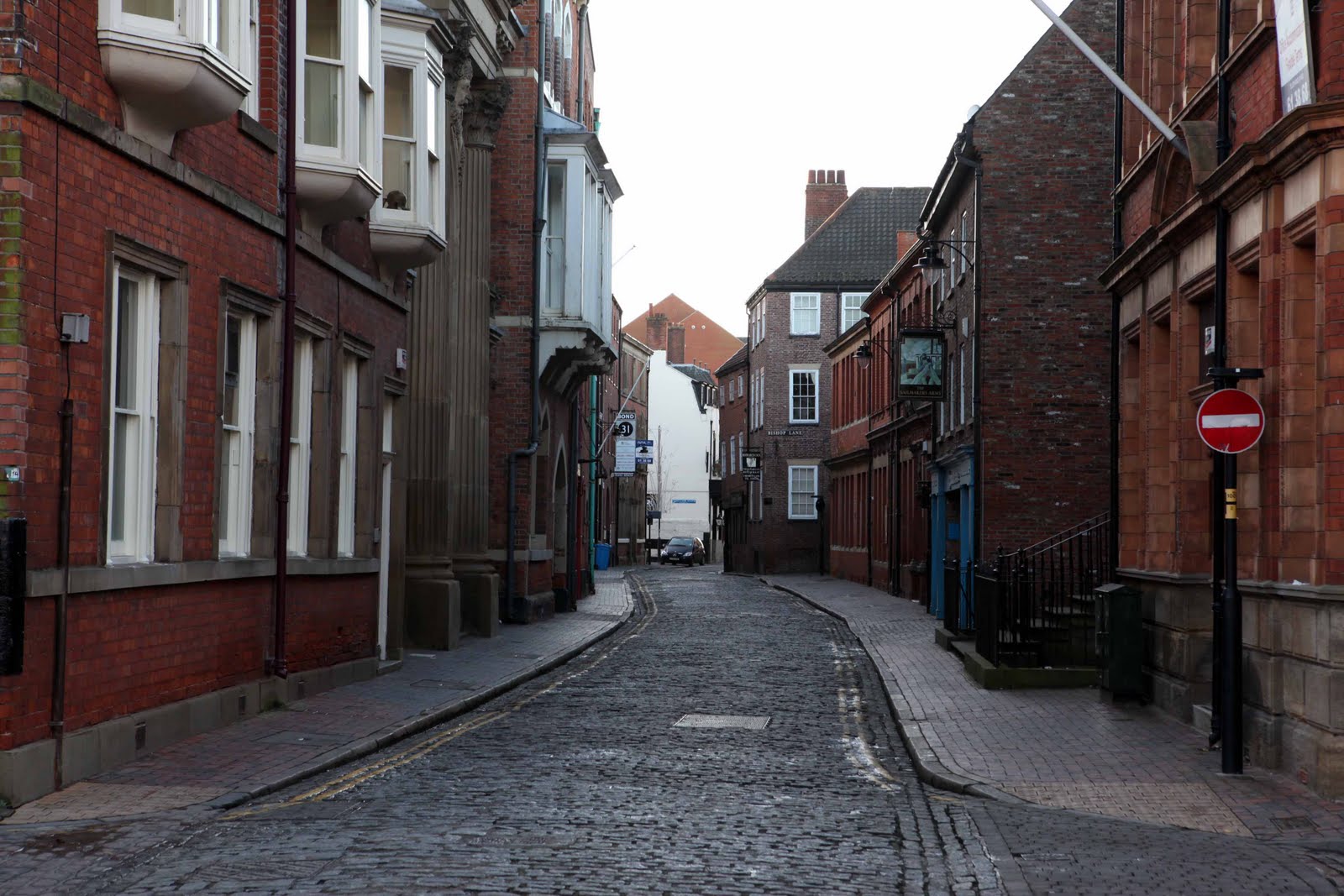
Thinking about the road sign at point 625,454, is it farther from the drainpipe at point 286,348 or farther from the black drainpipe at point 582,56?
the drainpipe at point 286,348

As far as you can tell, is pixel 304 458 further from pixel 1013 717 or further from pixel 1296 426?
pixel 1296 426

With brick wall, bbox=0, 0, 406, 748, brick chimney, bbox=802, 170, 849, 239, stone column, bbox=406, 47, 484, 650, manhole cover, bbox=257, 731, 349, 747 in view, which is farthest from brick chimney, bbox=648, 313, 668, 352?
manhole cover, bbox=257, 731, 349, 747

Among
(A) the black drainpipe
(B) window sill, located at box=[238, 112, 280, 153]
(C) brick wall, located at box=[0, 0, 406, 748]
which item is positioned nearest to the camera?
(C) brick wall, located at box=[0, 0, 406, 748]

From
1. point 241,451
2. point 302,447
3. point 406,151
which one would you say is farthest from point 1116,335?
point 241,451

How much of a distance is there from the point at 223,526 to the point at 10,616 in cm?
443

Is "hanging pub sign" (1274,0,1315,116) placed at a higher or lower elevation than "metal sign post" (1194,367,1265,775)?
higher

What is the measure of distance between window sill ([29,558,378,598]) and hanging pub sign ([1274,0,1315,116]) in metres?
8.30

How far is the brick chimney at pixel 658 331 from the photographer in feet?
362

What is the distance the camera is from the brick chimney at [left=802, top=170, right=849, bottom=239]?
6775 centimetres

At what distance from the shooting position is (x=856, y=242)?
6391 centimetres

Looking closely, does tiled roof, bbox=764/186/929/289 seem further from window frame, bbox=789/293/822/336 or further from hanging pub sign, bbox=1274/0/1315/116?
hanging pub sign, bbox=1274/0/1315/116

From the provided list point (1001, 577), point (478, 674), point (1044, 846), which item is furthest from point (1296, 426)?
point (478, 674)

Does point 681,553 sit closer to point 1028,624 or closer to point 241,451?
point 1028,624

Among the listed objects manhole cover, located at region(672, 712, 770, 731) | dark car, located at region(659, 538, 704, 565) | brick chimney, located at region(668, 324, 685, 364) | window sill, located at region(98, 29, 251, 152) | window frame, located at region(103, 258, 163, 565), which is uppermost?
brick chimney, located at region(668, 324, 685, 364)
